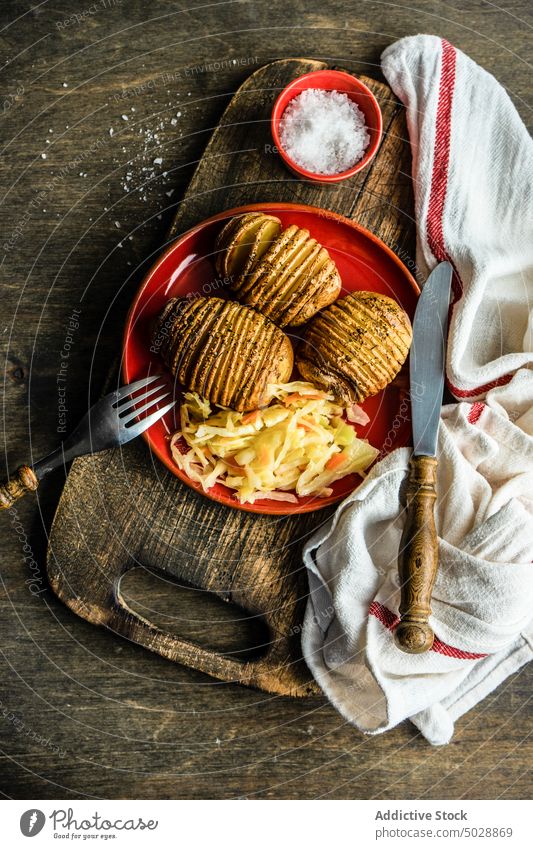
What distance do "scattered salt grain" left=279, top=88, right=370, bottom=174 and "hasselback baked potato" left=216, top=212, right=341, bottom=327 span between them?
16cm

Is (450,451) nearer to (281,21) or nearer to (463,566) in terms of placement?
(463,566)

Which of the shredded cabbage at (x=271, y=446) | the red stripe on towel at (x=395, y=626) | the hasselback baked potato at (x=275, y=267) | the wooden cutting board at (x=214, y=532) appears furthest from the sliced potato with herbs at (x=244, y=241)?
the red stripe on towel at (x=395, y=626)

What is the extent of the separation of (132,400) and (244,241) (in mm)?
339

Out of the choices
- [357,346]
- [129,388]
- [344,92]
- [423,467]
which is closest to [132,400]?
[129,388]

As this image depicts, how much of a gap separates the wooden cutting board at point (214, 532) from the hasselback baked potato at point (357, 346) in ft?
0.77

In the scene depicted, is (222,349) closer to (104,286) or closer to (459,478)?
(104,286)

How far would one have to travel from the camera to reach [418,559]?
41.8 inches

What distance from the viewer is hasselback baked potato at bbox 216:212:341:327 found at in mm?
1099

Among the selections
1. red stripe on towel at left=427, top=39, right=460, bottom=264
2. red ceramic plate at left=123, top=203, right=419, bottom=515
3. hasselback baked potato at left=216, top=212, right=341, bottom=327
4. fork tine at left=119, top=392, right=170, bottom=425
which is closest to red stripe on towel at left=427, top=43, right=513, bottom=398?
red stripe on towel at left=427, top=39, right=460, bottom=264

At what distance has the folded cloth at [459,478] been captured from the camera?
3.66 feet

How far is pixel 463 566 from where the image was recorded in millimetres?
1110

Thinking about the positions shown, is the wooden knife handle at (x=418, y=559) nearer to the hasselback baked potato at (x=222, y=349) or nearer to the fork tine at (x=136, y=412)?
the hasselback baked potato at (x=222, y=349)

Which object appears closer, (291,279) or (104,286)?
(291,279)
